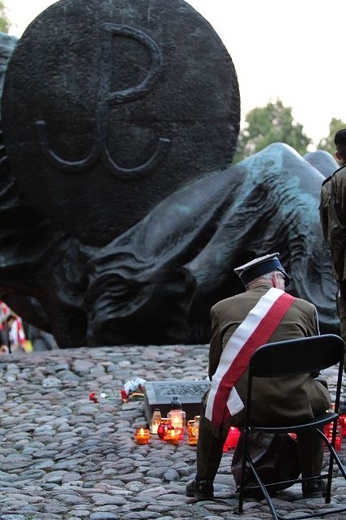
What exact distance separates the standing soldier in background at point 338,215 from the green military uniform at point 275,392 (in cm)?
113

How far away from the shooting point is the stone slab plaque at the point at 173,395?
6344 mm

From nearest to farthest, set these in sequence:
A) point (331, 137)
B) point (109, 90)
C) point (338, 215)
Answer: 1. point (338, 215)
2. point (109, 90)
3. point (331, 137)

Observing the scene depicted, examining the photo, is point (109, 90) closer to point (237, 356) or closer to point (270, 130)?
point (237, 356)

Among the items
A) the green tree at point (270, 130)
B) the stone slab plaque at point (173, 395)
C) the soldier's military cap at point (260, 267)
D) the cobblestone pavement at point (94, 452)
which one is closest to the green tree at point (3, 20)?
the green tree at point (270, 130)

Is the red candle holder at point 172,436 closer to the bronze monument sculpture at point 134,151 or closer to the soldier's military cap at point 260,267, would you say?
the soldier's military cap at point 260,267

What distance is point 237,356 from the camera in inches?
173

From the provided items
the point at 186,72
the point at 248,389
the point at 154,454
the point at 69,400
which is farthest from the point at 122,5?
the point at 248,389

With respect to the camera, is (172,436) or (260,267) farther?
(172,436)

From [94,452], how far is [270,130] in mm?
40777

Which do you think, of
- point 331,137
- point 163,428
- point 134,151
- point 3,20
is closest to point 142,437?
point 163,428

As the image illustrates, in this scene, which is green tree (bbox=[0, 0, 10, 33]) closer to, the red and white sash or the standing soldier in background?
the standing soldier in background

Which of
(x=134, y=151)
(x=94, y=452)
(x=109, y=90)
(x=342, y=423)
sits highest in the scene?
(x=109, y=90)

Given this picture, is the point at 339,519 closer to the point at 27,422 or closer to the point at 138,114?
the point at 27,422

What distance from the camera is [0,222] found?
434 inches
